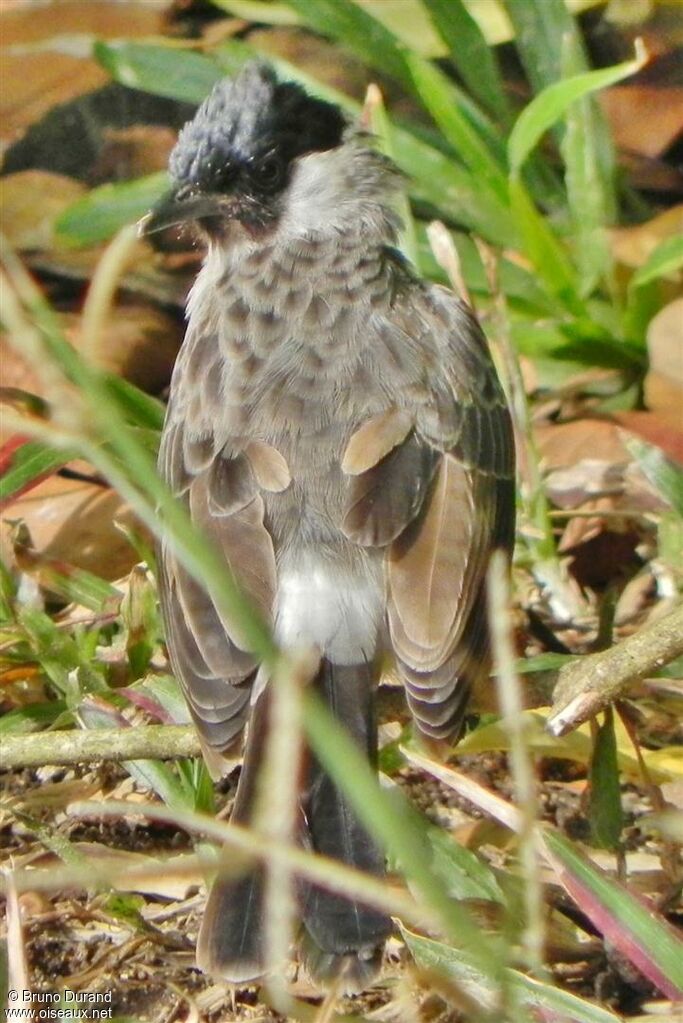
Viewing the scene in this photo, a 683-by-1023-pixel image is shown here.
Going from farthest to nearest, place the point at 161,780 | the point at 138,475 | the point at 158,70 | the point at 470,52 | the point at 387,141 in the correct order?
1. the point at 158,70
2. the point at 470,52
3. the point at 387,141
4. the point at 161,780
5. the point at 138,475

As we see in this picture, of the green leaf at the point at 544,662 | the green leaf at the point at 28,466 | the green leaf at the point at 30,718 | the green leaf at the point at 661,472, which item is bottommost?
the green leaf at the point at 30,718

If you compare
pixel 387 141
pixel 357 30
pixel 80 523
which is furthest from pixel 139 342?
pixel 357 30

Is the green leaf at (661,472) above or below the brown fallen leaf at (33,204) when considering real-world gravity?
below

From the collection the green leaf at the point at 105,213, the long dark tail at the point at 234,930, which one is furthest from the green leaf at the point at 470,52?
the long dark tail at the point at 234,930

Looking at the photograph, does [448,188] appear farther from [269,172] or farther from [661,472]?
[661,472]

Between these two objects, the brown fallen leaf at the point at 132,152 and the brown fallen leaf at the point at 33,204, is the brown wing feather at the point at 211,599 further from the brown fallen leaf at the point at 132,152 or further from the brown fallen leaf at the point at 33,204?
the brown fallen leaf at the point at 132,152

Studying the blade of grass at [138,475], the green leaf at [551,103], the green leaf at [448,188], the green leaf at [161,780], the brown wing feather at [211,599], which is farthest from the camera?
the green leaf at [448,188]

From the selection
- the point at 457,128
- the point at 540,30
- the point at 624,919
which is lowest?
the point at 624,919
